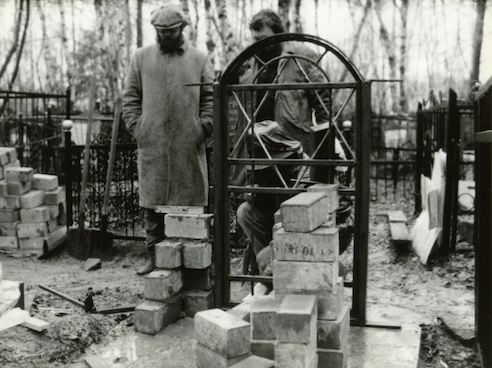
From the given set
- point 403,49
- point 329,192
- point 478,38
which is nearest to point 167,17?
point 329,192

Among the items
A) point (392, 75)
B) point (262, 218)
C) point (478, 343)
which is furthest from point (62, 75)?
point (478, 343)

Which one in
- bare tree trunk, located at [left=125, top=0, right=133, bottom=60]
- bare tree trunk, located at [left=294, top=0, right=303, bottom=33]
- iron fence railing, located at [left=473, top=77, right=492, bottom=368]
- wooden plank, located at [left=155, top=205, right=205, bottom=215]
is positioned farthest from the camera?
bare tree trunk, located at [left=125, top=0, right=133, bottom=60]

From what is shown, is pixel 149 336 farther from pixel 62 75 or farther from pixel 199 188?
pixel 62 75

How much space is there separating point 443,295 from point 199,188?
94.8 inches

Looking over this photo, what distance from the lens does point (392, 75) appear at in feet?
57.9

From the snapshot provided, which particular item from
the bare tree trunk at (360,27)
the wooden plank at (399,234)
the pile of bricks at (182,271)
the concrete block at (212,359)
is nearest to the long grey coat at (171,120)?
the pile of bricks at (182,271)

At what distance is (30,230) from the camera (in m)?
7.25

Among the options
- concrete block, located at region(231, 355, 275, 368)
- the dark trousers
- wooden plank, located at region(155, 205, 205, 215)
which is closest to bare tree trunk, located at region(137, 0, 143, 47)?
the dark trousers

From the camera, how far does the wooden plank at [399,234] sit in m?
6.92

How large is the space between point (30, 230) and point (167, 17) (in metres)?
3.41

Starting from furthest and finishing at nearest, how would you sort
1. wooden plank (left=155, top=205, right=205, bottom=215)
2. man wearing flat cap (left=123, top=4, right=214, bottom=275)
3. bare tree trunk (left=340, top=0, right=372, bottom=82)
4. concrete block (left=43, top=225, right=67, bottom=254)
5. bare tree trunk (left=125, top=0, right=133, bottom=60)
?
1. bare tree trunk (left=340, top=0, right=372, bottom=82)
2. bare tree trunk (left=125, top=0, right=133, bottom=60)
3. concrete block (left=43, top=225, right=67, bottom=254)
4. man wearing flat cap (left=123, top=4, right=214, bottom=275)
5. wooden plank (left=155, top=205, right=205, bottom=215)

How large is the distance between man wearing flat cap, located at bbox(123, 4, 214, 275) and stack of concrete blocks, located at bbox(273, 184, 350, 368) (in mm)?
2531

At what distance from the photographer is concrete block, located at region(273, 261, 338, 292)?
120 inches

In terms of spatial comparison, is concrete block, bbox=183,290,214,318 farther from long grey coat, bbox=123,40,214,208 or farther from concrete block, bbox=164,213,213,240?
long grey coat, bbox=123,40,214,208
